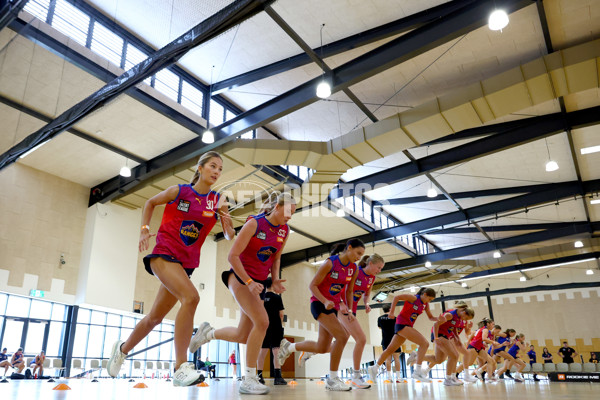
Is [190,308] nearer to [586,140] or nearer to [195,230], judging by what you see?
[195,230]

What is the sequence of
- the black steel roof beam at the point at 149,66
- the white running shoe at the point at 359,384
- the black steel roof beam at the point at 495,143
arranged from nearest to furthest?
1. the white running shoe at the point at 359,384
2. the black steel roof beam at the point at 149,66
3. the black steel roof beam at the point at 495,143

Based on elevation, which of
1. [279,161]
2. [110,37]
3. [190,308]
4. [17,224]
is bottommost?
[190,308]

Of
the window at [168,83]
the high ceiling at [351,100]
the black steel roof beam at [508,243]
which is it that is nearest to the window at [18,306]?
the high ceiling at [351,100]

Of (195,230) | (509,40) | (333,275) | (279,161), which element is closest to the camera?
(195,230)

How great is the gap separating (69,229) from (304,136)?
8.77 metres

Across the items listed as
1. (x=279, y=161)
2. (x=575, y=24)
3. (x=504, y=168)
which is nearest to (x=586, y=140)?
(x=504, y=168)

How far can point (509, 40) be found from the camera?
33.3ft

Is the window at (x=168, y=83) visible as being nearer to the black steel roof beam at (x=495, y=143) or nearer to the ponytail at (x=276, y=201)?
the black steel roof beam at (x=495, y=143)

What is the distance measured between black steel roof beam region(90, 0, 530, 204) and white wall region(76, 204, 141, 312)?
10.7 ft

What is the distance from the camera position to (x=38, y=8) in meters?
9.02

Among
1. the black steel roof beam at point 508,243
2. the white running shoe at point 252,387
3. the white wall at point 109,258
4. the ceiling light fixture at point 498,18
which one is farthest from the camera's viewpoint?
the black steel roof beam at point 508,243

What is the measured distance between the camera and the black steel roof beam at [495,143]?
1225 centimetres

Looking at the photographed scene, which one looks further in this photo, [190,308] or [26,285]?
[26,285]

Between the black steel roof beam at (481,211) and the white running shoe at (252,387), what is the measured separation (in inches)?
630
